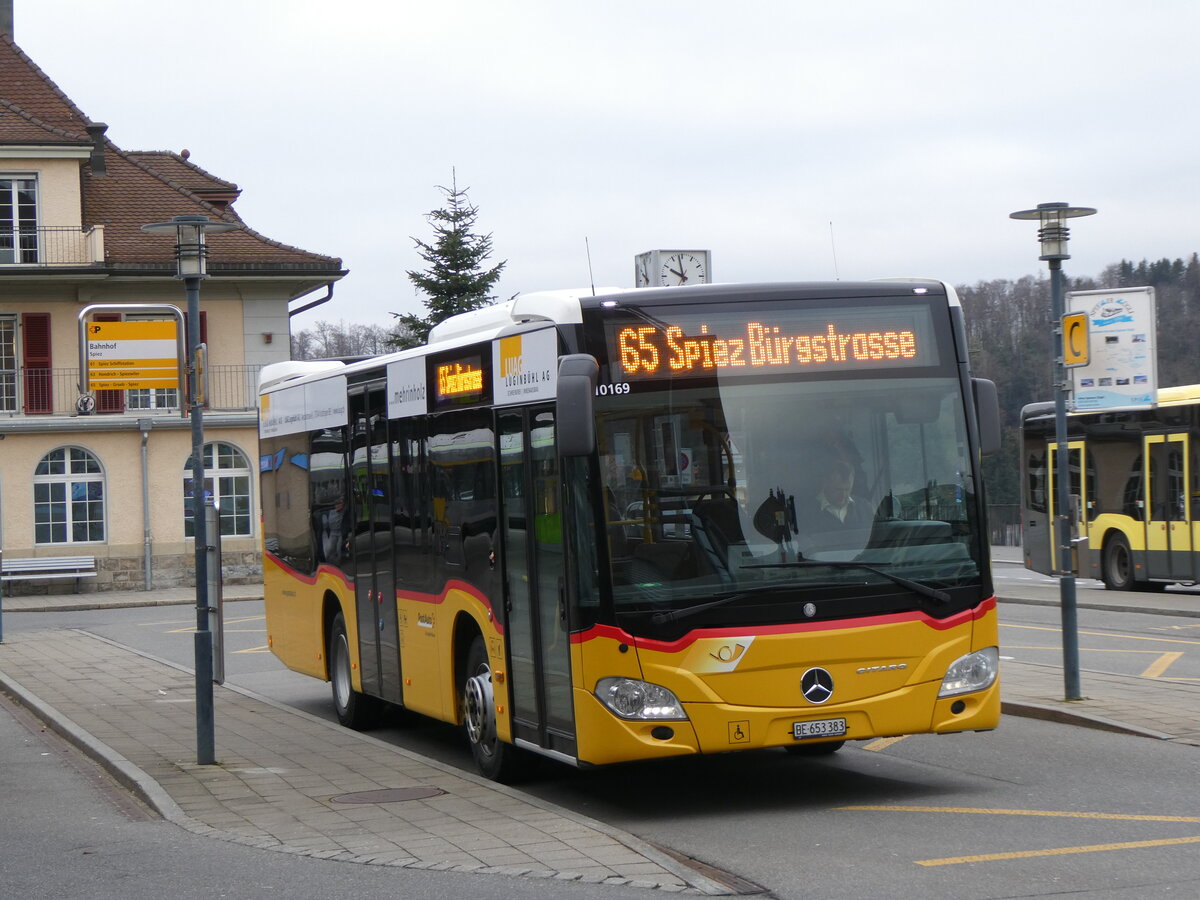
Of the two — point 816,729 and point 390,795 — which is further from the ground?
point 816,729

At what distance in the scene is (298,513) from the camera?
1545 cm

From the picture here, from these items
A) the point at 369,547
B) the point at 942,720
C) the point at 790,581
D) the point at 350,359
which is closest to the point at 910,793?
the point at 942,720

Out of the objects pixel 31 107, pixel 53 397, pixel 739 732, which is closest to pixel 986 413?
pixel 739 732

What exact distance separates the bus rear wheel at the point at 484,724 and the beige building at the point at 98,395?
3041 centimetres

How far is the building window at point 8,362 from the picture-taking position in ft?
133

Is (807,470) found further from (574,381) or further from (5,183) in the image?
(5,183)

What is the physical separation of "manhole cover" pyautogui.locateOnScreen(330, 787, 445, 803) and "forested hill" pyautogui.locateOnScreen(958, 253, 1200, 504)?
37.6 metres

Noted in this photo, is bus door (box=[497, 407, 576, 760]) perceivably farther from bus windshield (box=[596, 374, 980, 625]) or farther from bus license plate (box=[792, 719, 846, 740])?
bus license plate (box=[792, 719, 846, 740])

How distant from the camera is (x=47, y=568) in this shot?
3922 cm

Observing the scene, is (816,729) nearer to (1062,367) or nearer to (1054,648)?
(1062,367)

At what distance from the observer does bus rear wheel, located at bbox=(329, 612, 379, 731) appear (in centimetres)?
1413

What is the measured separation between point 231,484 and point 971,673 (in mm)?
33833

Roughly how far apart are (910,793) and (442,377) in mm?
4110

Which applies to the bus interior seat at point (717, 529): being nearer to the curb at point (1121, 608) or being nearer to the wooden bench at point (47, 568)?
the curb at point (1121, 608)
